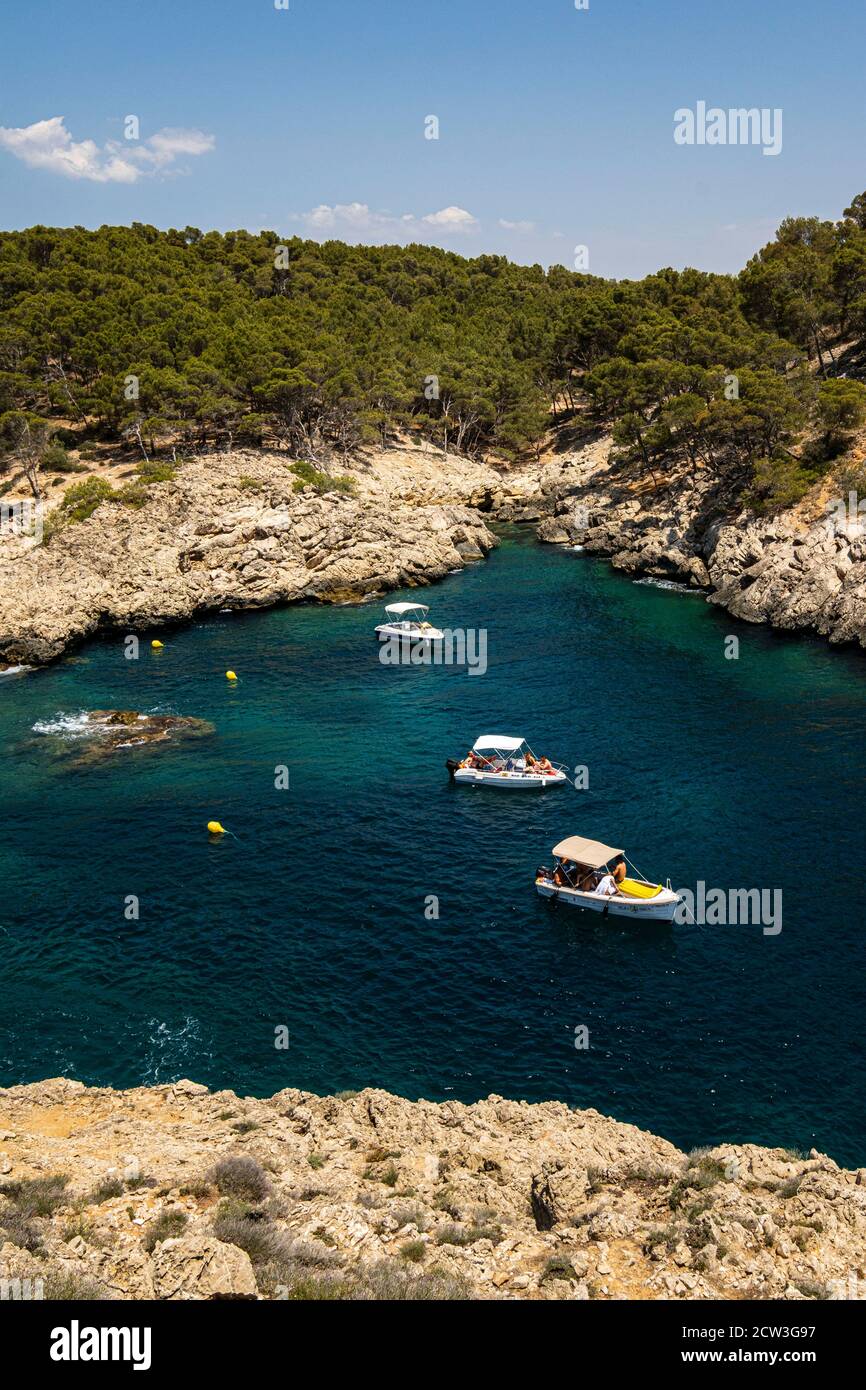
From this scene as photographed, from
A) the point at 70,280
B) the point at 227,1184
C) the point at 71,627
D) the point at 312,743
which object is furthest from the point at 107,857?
the point at 70,280

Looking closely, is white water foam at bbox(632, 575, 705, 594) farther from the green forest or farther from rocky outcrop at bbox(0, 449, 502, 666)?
rocky outcrop at bbox(0, 449, 502, 666)

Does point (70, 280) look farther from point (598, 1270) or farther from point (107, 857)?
point (598, 1270)

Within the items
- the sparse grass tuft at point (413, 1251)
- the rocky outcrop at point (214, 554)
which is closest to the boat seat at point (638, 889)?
the sparse grass tuft at point (413, 1251)

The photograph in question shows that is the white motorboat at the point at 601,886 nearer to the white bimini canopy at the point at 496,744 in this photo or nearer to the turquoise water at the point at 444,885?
the turquoise water at the point at 444,885

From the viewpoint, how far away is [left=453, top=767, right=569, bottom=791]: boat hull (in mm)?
50219

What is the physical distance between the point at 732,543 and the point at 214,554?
46.4m

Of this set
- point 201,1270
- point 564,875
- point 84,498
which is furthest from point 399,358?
point 201,1270

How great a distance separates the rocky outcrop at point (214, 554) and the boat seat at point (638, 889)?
5049cm

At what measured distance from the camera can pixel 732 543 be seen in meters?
81.2

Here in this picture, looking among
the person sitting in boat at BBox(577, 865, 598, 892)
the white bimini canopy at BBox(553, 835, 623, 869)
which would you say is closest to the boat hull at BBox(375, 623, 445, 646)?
the white bimini canopy at BBox(553, 835, 623, 869)

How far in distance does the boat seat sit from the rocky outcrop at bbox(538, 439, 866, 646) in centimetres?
3608

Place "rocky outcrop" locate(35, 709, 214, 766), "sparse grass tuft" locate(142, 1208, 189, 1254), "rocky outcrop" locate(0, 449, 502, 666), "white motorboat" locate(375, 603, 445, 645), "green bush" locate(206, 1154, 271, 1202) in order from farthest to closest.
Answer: "rocky outcrop" locate(0, 449, 502, 666), "white motorboat" locate(375, 603, 445, 645), "rocky outcrop" locate(35, 709, 214, 766), "green bush" locate(206, 1154, 271, 1202), "sparse grass tuft" locate(142, 1208, 189, 1254)

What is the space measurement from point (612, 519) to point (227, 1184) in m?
89.4

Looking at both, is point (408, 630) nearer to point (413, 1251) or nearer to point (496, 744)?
point (496, 744)
